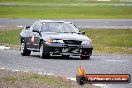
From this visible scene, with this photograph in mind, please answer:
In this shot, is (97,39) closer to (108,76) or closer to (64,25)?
(64,25)

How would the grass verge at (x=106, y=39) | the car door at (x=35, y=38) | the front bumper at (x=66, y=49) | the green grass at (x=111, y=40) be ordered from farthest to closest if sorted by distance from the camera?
1. the grass verge at (x=106, y=39)
2. the green grass at (x=111, y=40)
3. the car door at (x=35, y=38)
4. the front bumper at (x=66, y=49)

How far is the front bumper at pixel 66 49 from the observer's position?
2095cm

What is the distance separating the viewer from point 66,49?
20984mm

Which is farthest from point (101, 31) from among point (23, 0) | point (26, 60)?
point (23, 0)

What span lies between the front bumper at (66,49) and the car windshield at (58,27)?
132cm

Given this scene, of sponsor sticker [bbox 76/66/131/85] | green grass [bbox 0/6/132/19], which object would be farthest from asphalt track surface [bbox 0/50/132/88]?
green grass [bbox 0/6/132/19]

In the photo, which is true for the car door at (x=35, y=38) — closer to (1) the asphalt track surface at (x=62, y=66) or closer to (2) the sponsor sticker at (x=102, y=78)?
(1) the asphalt track surface at (x=62, y=66)

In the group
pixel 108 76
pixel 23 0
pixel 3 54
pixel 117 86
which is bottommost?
pixel 23 0

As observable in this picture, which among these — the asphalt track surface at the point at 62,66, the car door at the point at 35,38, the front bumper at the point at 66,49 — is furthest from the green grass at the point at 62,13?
the asphalt track surface at the point at 62,66

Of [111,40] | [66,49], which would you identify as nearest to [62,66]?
[66,49]

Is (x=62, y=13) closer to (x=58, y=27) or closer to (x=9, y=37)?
(x=9, y=37)

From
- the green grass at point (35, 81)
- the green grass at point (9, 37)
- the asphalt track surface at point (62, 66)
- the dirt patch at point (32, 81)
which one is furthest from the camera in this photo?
the green grass at point (9, 37)

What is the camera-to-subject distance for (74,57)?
22562 millimetres

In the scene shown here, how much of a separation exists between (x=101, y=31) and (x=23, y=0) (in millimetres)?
66812
